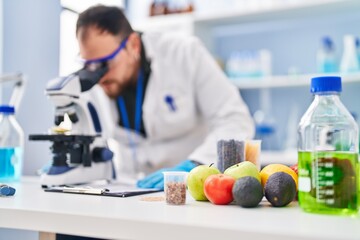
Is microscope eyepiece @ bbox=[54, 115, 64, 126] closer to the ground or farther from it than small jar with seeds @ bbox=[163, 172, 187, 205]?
farther from it

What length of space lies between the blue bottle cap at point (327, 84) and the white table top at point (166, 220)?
230mm

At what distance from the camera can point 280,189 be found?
88 cm

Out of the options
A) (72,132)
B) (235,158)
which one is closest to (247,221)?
(235,158)

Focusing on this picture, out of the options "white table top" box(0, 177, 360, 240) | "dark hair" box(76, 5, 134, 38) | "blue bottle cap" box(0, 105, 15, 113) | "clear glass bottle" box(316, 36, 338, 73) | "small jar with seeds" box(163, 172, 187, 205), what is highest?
"clear glass bottle" box(316, 36, 338, 73)

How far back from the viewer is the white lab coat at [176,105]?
73.6 inches

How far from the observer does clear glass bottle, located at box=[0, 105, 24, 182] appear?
57.7 inches

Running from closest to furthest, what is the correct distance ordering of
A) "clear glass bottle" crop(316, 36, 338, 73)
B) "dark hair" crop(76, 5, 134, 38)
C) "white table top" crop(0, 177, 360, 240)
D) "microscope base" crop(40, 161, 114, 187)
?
"white table top" crop(0, 177, 360, 240) → "microscope base" crop(40, 161, 114, 187) → "dark hair" crop(76, 5, 134, 38) → "clear glass bottle" crop(316, 36, 338, 73)

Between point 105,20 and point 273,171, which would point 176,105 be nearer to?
point 105,20

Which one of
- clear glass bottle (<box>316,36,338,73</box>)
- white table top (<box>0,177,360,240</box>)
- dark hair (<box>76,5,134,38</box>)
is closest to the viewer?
white table top (<box>0,177,360,240</box>)

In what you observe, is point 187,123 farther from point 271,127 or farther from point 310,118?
point 271,127

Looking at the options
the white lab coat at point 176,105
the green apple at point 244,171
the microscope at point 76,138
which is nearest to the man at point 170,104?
the white lab coat at point 176,105

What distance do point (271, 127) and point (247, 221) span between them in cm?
253

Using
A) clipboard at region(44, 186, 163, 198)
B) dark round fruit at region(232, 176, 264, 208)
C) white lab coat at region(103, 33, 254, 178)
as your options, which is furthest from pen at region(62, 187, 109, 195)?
white lab coat at region(103, 33, 254, 178)

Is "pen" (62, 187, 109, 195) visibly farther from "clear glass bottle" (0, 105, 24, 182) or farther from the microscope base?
"clear glass bottle" (0, 105, 24, 182)
